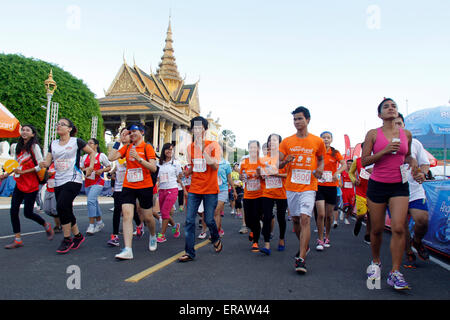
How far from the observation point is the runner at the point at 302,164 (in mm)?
4438

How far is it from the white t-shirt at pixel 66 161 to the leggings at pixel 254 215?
282 cm

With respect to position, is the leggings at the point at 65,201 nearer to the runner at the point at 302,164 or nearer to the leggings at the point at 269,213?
the leggings at the point at 269,213

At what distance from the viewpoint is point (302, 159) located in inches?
181

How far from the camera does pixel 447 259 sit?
17.3ft

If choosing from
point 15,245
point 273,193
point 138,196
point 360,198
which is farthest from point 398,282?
point 15,245

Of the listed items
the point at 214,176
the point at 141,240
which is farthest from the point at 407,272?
the point at 141,240

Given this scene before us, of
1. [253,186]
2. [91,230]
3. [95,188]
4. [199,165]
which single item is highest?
[199,165]

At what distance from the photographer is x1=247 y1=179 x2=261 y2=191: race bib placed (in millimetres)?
5930

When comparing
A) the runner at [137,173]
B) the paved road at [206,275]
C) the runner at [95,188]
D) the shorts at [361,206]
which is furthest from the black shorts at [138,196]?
the shorts at [361,206]

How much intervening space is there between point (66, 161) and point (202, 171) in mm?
2166

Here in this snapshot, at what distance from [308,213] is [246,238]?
298 centimetres

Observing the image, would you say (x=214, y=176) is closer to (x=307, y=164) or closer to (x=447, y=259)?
(x=307, y=164)

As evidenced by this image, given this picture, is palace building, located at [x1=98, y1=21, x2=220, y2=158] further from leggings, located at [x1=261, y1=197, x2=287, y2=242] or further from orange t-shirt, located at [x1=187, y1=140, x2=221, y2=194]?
orange t-shirt, located at [x1=187, y1=140, x2=221, y2=194]

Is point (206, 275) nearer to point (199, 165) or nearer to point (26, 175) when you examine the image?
point (199, 165)
